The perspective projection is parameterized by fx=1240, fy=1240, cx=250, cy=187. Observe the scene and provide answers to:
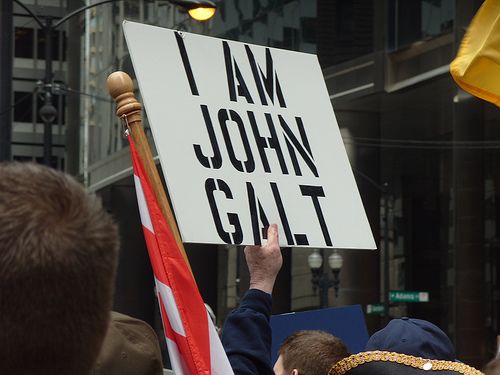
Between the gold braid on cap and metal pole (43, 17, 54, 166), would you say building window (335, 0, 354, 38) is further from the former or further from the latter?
the gold braid on cap

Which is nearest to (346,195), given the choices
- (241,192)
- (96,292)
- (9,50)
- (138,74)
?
(241,192)

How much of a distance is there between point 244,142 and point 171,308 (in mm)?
771

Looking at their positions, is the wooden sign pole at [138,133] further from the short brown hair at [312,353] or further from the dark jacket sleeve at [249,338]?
the short brown hair at [312,353]

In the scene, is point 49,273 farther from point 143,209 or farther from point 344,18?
point 344,18

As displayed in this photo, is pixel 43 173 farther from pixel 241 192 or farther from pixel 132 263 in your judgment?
pixel 132 263

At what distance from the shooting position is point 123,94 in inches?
134

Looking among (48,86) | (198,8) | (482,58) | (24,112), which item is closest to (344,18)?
(48,86)

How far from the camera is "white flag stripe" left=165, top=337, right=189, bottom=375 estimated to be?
3.23m

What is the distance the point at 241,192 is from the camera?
3750 mm

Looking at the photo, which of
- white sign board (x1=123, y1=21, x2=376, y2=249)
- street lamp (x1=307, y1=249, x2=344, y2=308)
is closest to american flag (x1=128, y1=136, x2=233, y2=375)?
white sign board (x1=123, y1=21, x2=376, y2=249)

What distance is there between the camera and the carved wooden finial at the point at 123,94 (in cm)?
337

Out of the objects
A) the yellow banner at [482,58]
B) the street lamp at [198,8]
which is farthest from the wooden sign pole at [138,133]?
the street lamp at [198,8]

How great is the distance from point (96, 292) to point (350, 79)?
→ 1291 inches

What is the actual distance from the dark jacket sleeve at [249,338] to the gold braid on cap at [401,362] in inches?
8.8
